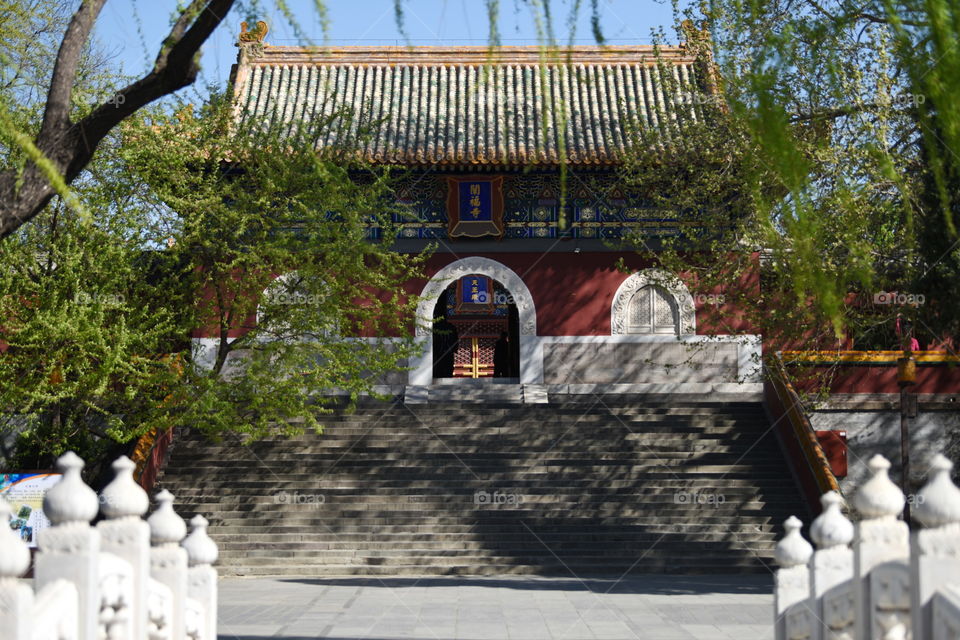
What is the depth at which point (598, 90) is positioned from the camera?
21.2 metres

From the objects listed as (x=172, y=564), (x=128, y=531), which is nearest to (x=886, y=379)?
(x=172, y=564)

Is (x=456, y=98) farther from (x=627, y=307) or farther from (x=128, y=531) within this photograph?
(x=128, y=531)

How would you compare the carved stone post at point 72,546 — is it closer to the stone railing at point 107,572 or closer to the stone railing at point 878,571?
the stone railing at point 107,572

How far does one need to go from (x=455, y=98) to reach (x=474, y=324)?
13.5 feet

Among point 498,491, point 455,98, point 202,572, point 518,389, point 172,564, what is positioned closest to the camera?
point 172,564

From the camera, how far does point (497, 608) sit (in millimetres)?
10234

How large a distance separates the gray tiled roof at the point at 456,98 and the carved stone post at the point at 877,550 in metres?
14.0

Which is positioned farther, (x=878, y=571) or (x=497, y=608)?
(x=497, y=608)

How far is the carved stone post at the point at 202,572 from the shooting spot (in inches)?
230

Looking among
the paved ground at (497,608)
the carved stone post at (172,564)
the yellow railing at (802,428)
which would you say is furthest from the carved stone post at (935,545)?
the yellow railing at (802,428)

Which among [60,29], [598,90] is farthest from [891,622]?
[598,90]

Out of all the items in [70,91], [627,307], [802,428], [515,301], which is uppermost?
[515,301]

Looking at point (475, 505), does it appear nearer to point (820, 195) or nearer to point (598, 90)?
point (820, 195)

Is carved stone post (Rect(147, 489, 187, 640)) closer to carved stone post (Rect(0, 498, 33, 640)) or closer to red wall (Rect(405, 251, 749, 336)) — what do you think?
carved stone post (Rect(0, 498, 33, 640))
